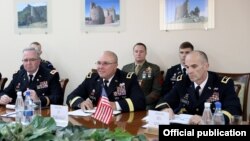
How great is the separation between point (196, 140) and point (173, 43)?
12.0ft

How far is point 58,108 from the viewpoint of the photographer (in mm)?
2332

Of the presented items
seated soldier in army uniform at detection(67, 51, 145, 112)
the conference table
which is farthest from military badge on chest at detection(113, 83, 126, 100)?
the conference table

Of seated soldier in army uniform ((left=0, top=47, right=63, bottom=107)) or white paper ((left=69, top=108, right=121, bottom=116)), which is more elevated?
seated soldier in army uniform ((left=0, top=47, right=63, bottom=107))

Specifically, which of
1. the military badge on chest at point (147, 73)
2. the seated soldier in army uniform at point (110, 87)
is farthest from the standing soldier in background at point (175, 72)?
the seated soldier in army uniform at point (110, 87)

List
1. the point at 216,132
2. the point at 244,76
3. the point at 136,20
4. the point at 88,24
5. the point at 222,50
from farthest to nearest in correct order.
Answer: the point at 88,24, the point at 136,20, the point at 222,50, the point at 244,76, the point at 216,132

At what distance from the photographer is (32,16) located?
564cm

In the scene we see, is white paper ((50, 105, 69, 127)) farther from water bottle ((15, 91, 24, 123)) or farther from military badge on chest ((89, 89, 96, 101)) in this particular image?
military badge on chest ((89, 89, 96, 101))

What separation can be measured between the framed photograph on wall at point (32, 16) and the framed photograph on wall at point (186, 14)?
6.30ft

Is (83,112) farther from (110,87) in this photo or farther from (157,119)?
(157,119)

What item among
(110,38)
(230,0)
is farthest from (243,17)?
(110,38)

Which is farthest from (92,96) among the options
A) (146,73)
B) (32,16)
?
(32,16)

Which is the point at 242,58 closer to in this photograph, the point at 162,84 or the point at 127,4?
the point at 162,84

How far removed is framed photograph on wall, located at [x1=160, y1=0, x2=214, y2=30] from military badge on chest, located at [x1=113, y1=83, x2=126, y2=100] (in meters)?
1.91

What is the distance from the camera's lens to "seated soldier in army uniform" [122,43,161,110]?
4.38m
